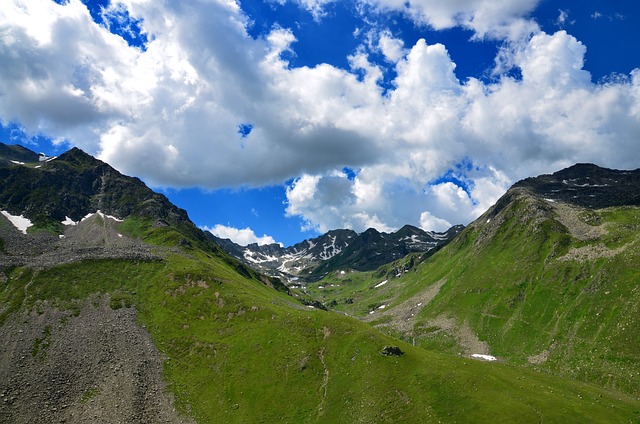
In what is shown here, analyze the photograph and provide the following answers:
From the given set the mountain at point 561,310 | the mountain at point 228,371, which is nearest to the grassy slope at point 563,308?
the mountain at point 561,310

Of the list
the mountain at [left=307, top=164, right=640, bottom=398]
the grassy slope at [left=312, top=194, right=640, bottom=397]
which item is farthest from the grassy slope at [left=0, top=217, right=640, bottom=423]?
the mountain at [left=307, top=164, right=640, bottom=398]

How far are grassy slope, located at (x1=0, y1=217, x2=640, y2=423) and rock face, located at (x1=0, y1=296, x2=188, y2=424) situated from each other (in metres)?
4.80

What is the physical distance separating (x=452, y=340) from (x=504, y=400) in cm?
10297

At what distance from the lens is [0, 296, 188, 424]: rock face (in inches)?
3024

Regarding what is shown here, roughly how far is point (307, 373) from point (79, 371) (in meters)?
49.9

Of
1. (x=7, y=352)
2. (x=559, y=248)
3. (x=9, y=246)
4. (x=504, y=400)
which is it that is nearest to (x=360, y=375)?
(x=504, y=400)

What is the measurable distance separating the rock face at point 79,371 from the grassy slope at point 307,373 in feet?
15.7

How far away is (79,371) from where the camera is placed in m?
87.0

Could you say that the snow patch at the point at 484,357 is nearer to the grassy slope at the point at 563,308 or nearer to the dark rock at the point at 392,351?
the grassy slope at the point at 563,308

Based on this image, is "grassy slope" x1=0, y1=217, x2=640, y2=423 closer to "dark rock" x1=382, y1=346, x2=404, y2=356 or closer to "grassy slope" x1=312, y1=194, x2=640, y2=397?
"dark rock" x1=382, y1=346, x2=404, y2=356

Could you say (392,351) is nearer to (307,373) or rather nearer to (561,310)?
(307,373)

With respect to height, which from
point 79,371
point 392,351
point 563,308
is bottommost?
point 392,351

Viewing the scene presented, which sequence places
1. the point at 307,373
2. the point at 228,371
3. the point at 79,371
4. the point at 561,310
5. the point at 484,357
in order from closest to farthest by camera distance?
the point at 307,373 < the point at 79,371 < the point at 228,371 < the point at 484,357 < the point at 561,310

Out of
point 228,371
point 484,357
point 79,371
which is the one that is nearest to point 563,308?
point 484,357
